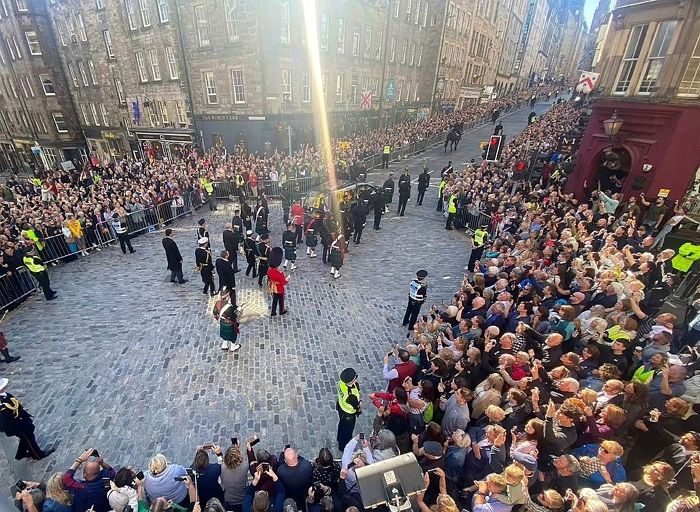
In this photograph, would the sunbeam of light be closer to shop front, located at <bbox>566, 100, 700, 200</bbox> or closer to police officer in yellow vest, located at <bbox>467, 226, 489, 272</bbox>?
police officer in yellow vest, located at <bbox>467, 226, 489, 272</bbox>

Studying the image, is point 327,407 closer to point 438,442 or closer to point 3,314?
point 438,442

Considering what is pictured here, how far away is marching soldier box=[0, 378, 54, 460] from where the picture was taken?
488 centimetres

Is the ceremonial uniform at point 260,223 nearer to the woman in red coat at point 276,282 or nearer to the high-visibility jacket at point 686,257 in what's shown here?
the woman in red coat at point 276,282

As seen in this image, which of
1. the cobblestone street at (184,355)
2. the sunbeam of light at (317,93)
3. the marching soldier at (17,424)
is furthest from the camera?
the sunbeam of light at (317,93)

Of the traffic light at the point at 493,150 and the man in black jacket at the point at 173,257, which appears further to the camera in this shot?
the traffic light at the point at 493,150

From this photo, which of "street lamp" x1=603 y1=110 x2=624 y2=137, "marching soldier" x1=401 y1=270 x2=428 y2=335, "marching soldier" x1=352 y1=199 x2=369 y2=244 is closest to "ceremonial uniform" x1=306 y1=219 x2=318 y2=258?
"marching soldier" x1=352 y1=199 x2=369 y2=244

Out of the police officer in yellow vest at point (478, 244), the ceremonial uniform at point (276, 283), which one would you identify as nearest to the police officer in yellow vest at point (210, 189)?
the ceremonial uniform at point (276, 283)

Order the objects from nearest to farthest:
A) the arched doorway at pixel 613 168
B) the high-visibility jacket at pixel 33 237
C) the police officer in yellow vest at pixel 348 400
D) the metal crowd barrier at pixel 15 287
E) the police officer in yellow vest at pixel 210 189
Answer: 1. the police officer in yellow vest at pixel 348 400
2. the metal crowd barrier at pixel 15 287
3. the high-visibility jacket at pixel 33 237
4. the arched doorway at pixel 613 168
5. the police officer in yellow vest at pixel 210 189

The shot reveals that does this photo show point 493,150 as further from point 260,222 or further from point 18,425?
point 18,425

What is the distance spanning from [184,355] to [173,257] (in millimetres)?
3578

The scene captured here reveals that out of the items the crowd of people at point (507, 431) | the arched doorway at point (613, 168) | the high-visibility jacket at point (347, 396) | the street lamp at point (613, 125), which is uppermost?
the street lamp at point (613, 125)

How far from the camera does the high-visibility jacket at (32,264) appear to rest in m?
9.06

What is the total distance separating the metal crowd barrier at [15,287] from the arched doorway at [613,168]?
19.9m

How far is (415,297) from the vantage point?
318 inches
